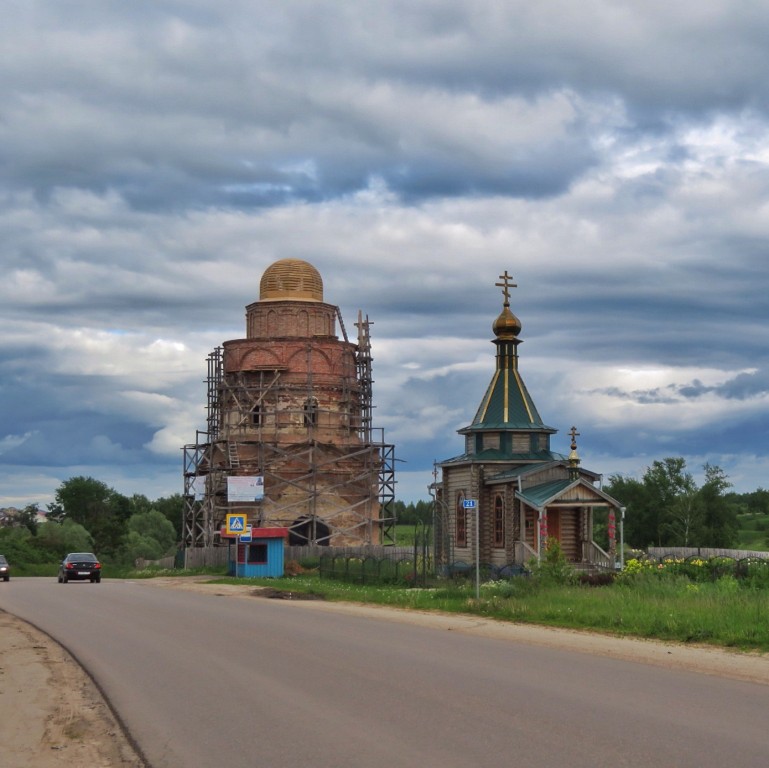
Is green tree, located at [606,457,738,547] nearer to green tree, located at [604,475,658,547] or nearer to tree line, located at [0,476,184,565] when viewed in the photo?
green tree, located at [604,475,658,547]

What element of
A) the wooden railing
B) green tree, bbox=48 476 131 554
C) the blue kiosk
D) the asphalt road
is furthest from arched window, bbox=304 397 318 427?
green tree, bbox=48 476 131 554

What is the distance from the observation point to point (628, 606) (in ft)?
64.1

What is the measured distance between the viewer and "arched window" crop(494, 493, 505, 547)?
37.1 m

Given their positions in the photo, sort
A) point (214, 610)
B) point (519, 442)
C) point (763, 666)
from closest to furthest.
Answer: point (763, 666)
point (214, 610)
point (519, 442)

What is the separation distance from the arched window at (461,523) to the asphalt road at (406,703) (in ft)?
65.4

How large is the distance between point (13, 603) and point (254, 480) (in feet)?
79.8

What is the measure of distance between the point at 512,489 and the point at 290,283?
26858 mm

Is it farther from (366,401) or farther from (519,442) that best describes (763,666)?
(366,401)

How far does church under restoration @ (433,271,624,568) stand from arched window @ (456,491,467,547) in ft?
0.12

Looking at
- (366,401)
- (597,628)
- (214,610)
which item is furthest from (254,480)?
(597,628)

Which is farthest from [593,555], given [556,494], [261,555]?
[261,555]

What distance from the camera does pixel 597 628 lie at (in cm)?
1845

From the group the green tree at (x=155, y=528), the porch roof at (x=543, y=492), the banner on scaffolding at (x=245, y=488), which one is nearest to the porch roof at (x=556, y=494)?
the porch roof at (x=543, y=492)

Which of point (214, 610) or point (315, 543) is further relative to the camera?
point (315, 543)
